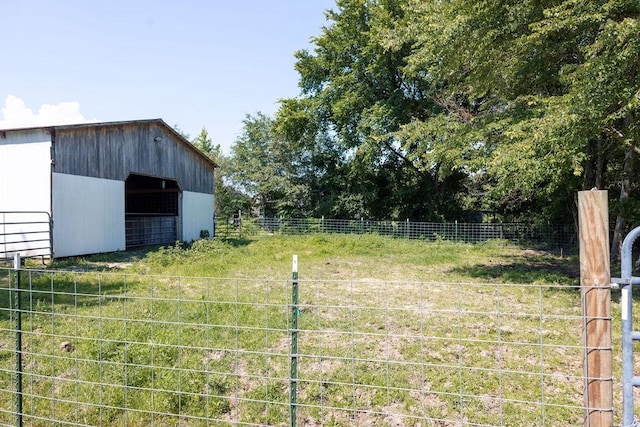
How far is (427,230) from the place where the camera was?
20641 mm

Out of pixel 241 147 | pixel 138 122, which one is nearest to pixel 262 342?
pixel 138 122

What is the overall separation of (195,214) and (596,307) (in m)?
18.2

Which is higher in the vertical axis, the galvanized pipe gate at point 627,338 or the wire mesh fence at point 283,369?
the galvanized pipe gate at point 627,338

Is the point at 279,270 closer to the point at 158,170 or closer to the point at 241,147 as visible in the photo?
the point at 158,170

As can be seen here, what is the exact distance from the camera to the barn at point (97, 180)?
11.7m

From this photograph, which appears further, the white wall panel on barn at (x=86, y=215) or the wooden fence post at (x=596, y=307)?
the white wall panel on barn at (x=86, y=215)

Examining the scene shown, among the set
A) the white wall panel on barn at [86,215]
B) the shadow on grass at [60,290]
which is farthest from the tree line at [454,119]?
the white wall panel on barn at [86,215]

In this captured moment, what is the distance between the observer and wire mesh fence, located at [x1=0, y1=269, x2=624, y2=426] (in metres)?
3.26

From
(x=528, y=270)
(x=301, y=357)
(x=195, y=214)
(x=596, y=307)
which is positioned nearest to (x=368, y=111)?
(x=195, y=214)

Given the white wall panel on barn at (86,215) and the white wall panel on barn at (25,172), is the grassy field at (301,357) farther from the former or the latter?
the white wall panel on barn at (25,172)

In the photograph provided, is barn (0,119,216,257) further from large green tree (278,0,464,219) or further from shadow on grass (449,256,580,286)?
shadow on grass (449,256,580,286)

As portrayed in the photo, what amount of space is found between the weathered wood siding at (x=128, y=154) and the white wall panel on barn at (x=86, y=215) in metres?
0.34

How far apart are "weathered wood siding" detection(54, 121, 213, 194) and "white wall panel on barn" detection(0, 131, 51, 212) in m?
0.38

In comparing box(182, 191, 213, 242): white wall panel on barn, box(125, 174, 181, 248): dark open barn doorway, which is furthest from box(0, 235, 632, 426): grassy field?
box(182, 191, 213, 242): white wall panel on barn
